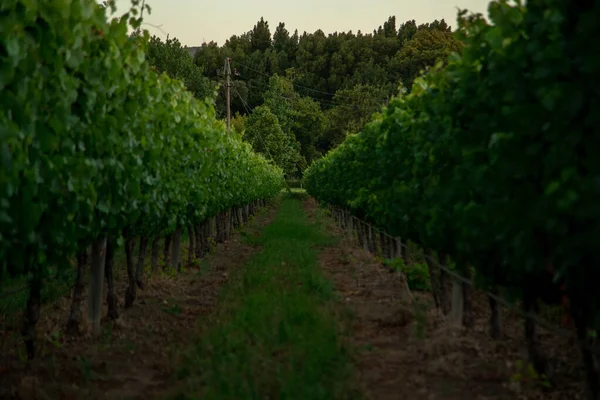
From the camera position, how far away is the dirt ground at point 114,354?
20.0ft

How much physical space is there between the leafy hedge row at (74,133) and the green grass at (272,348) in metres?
1.59

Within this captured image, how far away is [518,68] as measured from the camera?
4.84 meters

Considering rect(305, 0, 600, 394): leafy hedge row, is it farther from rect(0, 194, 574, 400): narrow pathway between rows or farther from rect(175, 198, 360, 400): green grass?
rect(175, 198, 360, 400): green grass

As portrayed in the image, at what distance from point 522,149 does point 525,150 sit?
75 millimetres

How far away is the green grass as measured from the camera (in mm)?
5730

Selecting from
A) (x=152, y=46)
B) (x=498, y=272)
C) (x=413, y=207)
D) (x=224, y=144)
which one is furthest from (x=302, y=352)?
(x=152, y=46)

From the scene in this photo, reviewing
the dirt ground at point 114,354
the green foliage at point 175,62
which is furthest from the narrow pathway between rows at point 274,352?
the green foliage at point 175,62

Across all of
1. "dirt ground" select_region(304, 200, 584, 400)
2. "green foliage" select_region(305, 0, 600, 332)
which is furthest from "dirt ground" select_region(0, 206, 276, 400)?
"green foliage" select_region(305, 0, 600, 332)

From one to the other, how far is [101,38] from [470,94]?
359 centimetres

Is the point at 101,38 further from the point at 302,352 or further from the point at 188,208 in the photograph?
the point at 188,208

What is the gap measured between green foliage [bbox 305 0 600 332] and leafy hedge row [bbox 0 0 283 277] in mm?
3261

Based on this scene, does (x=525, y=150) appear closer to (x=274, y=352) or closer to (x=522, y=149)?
(x=522, y=149)

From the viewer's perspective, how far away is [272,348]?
715 cm

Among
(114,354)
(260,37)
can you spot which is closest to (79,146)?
(114,354)
